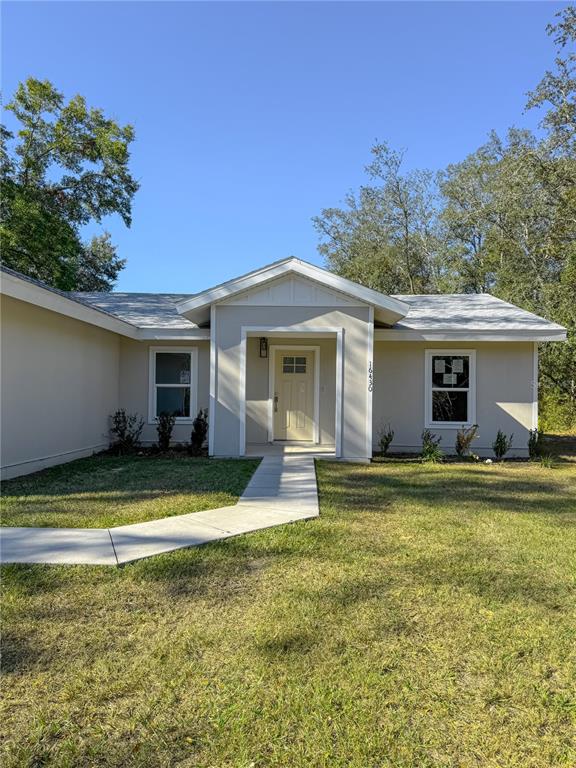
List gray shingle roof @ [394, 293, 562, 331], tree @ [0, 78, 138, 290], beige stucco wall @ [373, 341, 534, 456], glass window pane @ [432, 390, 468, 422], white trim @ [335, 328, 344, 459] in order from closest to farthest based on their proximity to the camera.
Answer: white trim @ [335, 328, 344, 459] → gray shingle roof @ [394, 293, 562, 331] → beige stucco wall @ [373, 341, 534, 456] → glass window pane @ [432, 390, 468, 422] → tree @ [0, 78, 138, 290]

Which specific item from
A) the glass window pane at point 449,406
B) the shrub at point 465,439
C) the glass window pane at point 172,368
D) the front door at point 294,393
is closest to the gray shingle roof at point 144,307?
the glass window pane at point 172,368

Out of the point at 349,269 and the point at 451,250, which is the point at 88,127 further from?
the point at 451,250

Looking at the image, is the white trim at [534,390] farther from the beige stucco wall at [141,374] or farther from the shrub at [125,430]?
the shrub at [125,430]

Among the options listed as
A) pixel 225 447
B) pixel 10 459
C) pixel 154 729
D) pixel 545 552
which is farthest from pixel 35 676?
pixel 225 447

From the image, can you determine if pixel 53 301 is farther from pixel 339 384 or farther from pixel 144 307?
pixel 144 307

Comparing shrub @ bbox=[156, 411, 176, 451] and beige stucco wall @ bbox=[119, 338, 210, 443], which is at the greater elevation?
beige stucco wall @ bbox=[119, 338, 210, 443]

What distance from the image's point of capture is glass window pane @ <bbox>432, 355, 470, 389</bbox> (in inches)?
446

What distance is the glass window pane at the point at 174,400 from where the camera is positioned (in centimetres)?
1161

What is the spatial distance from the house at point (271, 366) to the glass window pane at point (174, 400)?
0.02 metres

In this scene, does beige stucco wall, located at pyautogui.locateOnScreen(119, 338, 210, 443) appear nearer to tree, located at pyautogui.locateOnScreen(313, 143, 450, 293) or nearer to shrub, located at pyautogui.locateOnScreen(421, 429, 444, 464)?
shrub, located at pyautogui.locateOnScreen(421, 429, 444, 464)

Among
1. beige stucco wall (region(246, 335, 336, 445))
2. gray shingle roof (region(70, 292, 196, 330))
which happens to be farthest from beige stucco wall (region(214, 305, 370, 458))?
beige stucco wall (region(246, 335, 336, 445))

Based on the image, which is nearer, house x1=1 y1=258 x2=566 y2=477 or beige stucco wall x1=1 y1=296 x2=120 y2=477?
beige stucco wall x1=1 y1=296 x2=120 y2=477

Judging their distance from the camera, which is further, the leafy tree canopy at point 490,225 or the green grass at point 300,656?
the leafy tree canopy at point 490,225

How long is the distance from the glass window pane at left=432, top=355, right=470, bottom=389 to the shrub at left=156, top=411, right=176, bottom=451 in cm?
594
